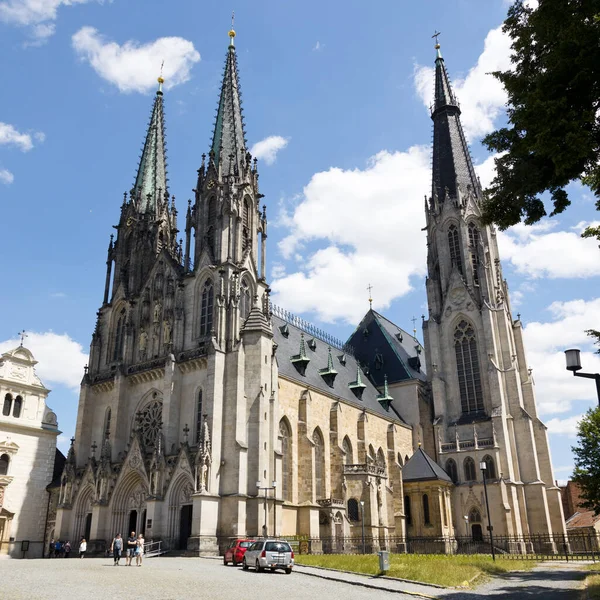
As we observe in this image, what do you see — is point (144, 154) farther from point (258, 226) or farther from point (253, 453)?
point (253, 453)

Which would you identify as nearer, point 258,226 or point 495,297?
point 258,226

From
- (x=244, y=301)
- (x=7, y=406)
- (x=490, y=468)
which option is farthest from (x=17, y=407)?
(x=490, y=468)

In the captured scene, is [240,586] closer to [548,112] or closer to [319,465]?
[548,112]

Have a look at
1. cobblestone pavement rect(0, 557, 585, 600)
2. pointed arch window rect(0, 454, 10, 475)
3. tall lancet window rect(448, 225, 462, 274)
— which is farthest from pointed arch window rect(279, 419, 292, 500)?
tall lancet window rect(448, 225, 462, 274)

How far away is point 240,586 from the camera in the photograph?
59.5 feet

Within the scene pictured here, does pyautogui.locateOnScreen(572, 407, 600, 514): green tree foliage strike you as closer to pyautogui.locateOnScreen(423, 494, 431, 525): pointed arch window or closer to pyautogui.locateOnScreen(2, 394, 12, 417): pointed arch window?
pyautogui.locateOnScreen(423, 494, 431, 525): pointed arch window

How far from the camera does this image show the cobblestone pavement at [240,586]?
15.8 metres

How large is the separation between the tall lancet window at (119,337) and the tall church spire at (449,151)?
36170mm

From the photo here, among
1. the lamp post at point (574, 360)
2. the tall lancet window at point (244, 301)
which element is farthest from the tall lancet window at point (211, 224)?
the lamp post at point (574, 360)

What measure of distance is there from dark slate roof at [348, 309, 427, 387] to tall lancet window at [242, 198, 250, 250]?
2454 centimetres

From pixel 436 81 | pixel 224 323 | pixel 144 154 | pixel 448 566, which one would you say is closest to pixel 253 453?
pixel 224 323

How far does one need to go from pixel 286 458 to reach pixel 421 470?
1489cm

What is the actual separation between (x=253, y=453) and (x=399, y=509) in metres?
18.2

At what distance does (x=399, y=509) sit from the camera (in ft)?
161
